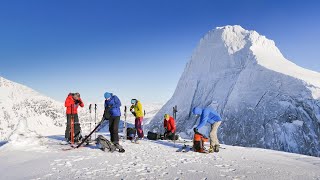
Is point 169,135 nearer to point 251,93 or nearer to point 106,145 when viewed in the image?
point 106,145

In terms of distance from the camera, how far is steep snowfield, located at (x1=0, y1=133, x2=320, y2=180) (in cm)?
730

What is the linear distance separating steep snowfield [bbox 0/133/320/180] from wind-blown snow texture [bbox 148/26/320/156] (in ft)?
129

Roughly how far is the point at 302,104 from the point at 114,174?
4762 cm

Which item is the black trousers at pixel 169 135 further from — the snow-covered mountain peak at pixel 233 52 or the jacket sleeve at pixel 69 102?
the snow-covered mountain peak at pixel 233 52

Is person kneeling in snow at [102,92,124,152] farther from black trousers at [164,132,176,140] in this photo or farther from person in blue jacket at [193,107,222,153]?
black trousers at [164,132,176,140]

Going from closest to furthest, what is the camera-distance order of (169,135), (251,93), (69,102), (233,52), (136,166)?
(136,166), (69,102), (169,135), (251,93), (233,52)

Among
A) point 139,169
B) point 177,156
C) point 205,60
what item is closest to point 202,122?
point 177,156

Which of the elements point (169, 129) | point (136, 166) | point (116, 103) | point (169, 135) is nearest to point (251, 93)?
point (169, 129)

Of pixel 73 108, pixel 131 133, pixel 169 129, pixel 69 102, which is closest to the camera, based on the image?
pixel 69 102

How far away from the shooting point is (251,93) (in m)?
56.8

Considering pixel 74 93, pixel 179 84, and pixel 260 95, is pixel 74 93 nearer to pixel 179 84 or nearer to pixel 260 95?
pixel 260 95

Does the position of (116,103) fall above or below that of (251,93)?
below

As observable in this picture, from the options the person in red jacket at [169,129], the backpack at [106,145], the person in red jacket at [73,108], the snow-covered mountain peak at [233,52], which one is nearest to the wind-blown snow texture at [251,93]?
the snow-covered mountain peak at [233,52]

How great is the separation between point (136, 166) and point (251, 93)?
169ft
